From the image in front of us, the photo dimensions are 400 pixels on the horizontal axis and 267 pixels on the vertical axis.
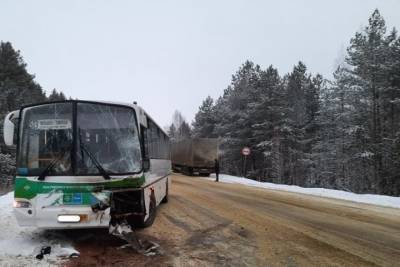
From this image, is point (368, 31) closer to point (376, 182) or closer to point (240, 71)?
point (376, 182)

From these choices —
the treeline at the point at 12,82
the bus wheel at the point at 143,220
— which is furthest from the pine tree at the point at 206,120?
the bus wheel at the point at 143,220

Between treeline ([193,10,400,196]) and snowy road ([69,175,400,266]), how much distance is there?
23628mm

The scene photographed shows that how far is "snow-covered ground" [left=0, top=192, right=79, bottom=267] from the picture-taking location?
22.3 feet

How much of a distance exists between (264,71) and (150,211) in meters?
40.2

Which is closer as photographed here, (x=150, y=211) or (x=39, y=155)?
(x=39, y=155)

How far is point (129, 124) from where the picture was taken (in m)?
8.59

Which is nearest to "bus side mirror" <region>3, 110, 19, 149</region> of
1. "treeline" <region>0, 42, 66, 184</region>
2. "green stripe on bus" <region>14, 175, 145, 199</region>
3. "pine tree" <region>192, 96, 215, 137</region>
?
"green stripe on bus" <region>14, 175, 145, 199</region>

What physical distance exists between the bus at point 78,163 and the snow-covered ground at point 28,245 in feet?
1.39

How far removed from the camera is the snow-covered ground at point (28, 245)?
22.3 feet

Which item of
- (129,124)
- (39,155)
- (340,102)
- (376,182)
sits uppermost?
(340,102)

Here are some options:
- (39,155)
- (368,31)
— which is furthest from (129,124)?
(368,31)

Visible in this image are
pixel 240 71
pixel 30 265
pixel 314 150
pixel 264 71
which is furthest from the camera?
pixel 240 71

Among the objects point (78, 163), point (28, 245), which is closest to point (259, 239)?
point (78, 163)

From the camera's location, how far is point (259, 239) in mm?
8547
